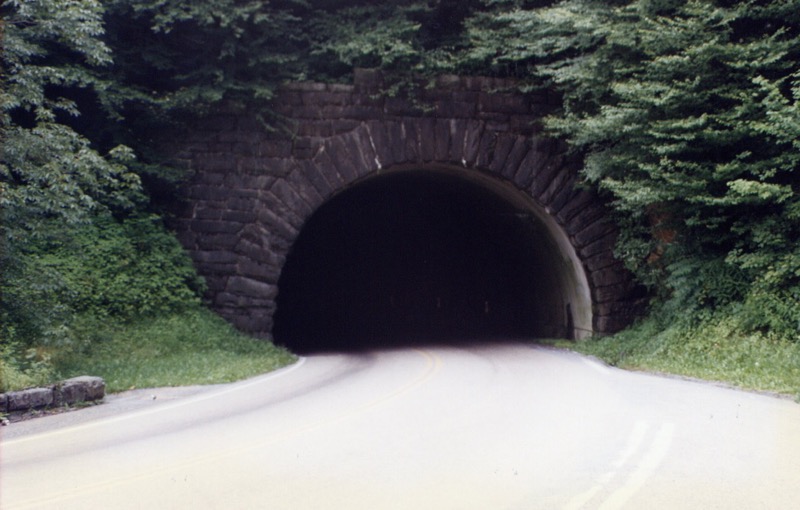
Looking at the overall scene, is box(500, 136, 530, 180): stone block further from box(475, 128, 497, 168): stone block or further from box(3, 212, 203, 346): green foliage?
box(3, 212, 203, 346): green foliage

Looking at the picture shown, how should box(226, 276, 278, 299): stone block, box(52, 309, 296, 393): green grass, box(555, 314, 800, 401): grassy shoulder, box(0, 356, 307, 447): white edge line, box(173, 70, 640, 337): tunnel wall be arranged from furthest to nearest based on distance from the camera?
box(173, 70, 640, 337): tunnel wall, box(226, 276, 278, 299): stone block, box(52, 309, 296, 393): green grass, box(555, 314, 800, 401): grassy shoulder, box(0, 356, 307, 447): white edge line

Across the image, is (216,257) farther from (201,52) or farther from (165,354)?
(201,52)

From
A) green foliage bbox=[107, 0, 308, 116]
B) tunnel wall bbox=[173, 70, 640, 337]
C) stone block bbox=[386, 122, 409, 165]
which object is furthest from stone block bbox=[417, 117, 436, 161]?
green foliage bbox=[107, 0, 308, 116]

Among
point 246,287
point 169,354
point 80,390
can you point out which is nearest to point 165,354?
point 169,354

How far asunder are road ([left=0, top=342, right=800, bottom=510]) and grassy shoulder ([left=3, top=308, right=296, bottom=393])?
1493 millimetres

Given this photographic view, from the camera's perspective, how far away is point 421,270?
27.2 m

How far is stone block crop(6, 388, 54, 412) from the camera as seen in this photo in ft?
26.3

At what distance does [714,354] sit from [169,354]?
359 inches

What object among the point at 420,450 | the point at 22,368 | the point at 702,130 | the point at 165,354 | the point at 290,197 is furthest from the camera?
the point at 290,197

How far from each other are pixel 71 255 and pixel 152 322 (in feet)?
6.37

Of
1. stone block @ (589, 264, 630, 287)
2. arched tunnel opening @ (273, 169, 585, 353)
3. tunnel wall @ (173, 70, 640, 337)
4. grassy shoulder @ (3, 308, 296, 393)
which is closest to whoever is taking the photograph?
grassy shoulder @ (3, 308, 296, 393)

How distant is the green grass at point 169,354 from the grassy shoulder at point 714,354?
21.0ft

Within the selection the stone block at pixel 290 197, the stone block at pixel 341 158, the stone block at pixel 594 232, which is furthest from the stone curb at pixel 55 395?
the stone block at pixel 594 232

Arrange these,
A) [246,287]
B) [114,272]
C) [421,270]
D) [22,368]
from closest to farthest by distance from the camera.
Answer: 1. [22,368]
2. [114,272]
3. [246,287]
4. [421,270]
